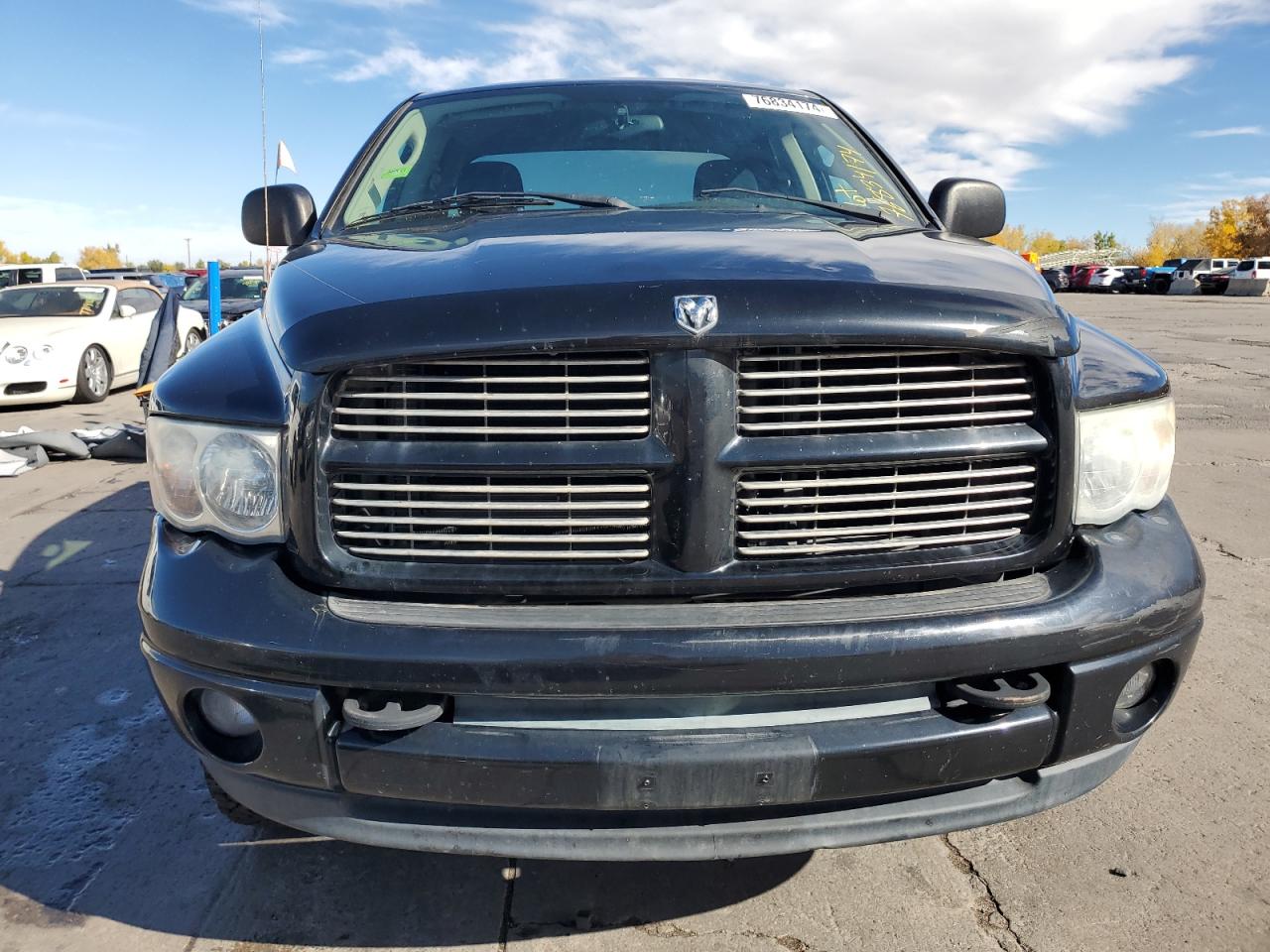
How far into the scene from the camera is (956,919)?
2.04 m

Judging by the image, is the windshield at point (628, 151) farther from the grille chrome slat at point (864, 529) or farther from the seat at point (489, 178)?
the grille chrome slat at point (864, 529)

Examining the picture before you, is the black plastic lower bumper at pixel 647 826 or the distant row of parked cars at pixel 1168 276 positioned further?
the distant row of parked cars at pixel 1168 276

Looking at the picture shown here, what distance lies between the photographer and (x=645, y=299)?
5.32 ft

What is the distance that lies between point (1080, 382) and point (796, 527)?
61 centimetres

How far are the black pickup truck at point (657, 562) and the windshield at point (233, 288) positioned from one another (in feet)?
51.6

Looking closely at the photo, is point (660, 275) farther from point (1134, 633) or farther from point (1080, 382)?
point (1134, 633)

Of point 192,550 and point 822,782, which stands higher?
point 192,550

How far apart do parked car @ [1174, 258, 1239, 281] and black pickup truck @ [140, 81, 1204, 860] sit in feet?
170

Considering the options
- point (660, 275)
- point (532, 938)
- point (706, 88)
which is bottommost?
point (532, 938)

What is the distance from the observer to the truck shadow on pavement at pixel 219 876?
203cm

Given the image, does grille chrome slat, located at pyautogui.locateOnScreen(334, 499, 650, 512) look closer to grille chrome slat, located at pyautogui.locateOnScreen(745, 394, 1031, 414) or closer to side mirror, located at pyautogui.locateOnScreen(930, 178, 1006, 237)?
grille chrome slat, located at pyautogui.locateOnScreen(745, 394, 1031, 414)

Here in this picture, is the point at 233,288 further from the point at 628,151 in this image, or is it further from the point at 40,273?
the point at 628,151

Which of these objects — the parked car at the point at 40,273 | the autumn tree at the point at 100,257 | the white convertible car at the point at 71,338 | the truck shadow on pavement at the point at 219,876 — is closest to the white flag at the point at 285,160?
the white convertible car at the point at 71,338

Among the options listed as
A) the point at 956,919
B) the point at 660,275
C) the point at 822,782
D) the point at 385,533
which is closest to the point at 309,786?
the point at 385,533
